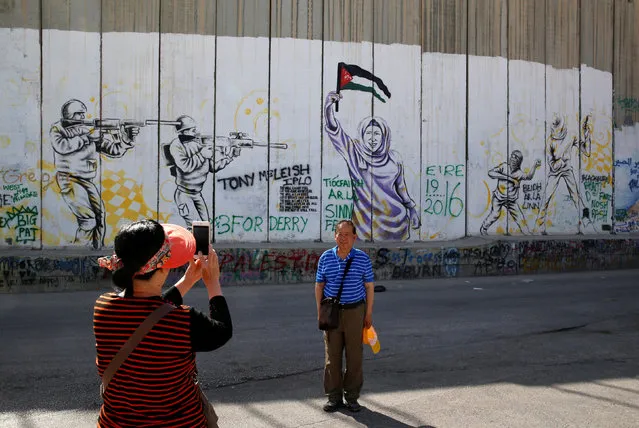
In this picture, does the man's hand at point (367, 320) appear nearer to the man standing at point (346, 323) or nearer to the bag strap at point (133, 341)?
the man standing at point (346, 323)

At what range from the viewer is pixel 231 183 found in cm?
1669

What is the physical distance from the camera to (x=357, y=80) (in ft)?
58.2

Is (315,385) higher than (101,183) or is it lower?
lower

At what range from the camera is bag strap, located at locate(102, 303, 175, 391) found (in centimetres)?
270

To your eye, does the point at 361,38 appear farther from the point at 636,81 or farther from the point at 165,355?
the point at 165,355

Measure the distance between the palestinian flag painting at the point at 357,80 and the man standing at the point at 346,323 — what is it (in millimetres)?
11969

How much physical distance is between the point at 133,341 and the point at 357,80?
15.6 m

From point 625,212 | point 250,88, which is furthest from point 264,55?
point 625,212

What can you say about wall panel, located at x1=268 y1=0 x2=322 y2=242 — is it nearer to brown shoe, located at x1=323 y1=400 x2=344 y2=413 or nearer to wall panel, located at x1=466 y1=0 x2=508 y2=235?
wall panel, located at x1=466 y1=0 x2=508 y2=235

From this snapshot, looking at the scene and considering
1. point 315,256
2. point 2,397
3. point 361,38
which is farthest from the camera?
point 361,38

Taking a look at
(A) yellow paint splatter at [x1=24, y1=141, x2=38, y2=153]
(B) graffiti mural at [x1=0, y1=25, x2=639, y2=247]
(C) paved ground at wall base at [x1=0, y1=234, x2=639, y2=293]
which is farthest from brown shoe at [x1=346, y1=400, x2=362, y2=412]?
(A) yellow paint splatter at [x1=24, y1=141, x2=38, y2=153]

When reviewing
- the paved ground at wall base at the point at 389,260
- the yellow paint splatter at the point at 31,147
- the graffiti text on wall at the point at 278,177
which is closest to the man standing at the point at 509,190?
the paved ground at wall base at the point at 389,260

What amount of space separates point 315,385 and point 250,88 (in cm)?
1116

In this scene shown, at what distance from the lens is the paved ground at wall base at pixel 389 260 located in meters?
13.7
